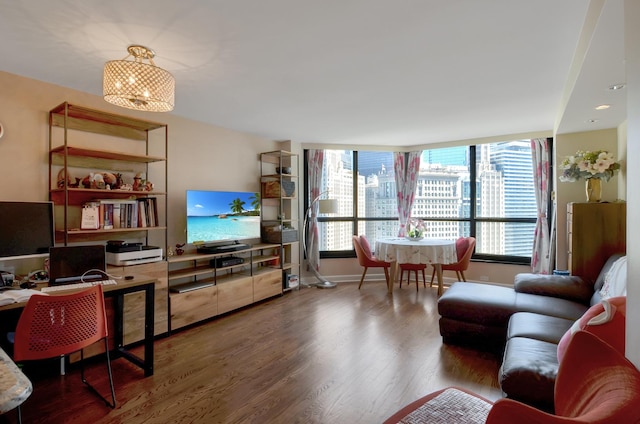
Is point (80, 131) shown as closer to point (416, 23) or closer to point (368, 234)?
point (416, 23)

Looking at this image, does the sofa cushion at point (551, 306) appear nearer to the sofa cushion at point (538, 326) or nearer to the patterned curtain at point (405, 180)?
the sofa cushion at point (538, 326)

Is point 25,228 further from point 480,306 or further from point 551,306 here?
point 551,306

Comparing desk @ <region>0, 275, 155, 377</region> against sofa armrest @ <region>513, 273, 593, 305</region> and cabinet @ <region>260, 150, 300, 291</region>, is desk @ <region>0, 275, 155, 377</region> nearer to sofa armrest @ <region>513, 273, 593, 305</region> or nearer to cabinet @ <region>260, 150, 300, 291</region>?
cabinet @ <region>260, 150, 300, 291</region>

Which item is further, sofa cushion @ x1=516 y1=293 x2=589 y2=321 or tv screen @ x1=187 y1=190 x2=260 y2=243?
tv screen @ x1=187 y1=190 x2=260 y2=243

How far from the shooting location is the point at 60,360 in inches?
101

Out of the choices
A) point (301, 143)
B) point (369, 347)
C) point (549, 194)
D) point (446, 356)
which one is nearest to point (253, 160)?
point (301, 143)

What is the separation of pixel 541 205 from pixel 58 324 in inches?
220

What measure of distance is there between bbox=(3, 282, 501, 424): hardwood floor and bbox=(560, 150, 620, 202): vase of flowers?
2.13 meters

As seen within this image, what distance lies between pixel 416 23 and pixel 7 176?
3.27 metres

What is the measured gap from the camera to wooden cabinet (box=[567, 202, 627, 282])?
323 cm

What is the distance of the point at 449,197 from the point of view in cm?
577

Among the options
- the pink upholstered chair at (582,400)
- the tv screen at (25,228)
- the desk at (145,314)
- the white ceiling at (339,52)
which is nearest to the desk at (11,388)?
the pink upholstered chair at (582,400)

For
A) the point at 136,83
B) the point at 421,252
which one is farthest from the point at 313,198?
the point at 136,83

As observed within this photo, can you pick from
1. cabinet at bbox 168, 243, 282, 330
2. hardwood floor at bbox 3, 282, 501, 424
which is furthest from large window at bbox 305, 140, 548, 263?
hardwood floor at bbox 3, 282, 501, 424
